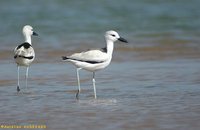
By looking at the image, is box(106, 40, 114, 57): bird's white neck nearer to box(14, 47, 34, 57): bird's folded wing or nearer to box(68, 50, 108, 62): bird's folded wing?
box(68, 50, 108, 62): bird's folded wing

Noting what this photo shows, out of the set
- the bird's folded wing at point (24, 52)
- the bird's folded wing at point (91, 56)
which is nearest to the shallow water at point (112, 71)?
the bird's folded wing at point (24, 52)

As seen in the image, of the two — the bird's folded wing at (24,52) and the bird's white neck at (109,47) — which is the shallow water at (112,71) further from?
the bird's white neck at (109,47)

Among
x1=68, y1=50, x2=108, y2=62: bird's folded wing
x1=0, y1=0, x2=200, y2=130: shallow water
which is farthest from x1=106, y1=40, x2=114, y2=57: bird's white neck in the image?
x1=0, y1=0, x2=200, y2=130: shallow water

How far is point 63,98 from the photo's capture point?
11266 mm

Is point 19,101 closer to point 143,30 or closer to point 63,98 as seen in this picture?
point 63,98

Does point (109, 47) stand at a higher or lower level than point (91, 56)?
higher

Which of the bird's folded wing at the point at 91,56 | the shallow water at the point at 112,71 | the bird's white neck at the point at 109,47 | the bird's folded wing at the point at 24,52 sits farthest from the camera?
the bird's folded wing at the point at 24,52

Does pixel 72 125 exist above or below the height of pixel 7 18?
below

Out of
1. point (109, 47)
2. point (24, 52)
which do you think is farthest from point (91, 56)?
point (24, 52)

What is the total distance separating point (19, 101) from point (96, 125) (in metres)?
2.51

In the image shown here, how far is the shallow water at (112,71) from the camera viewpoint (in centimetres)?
948

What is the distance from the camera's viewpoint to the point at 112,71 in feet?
46.4

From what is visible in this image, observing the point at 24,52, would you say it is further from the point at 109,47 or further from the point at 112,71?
the point at 109,47

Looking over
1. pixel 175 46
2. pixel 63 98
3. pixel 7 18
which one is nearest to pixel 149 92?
pixel 63 98
